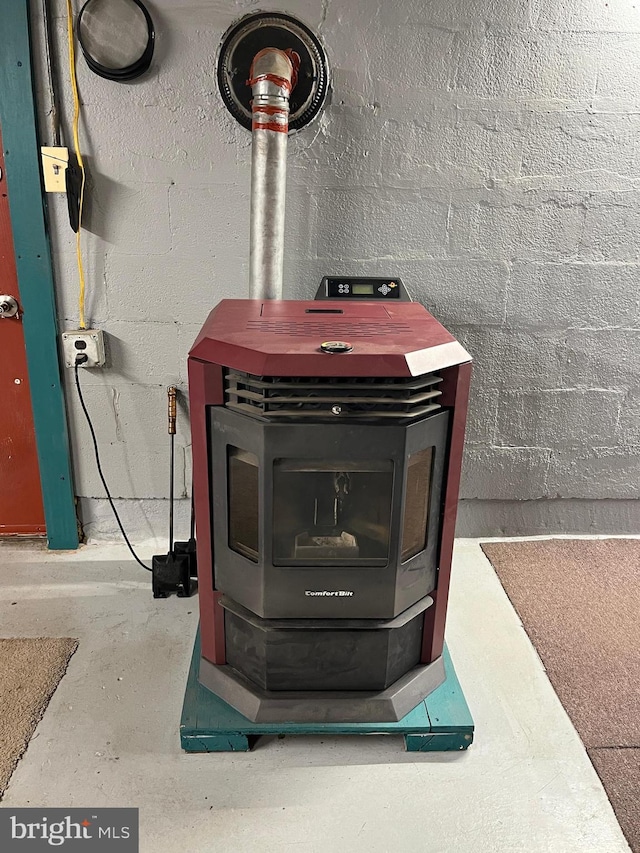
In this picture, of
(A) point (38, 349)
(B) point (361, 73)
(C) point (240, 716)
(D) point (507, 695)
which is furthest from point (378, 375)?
(A) point (38, 349)

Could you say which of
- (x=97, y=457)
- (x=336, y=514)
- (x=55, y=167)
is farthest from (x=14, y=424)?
(x=336, y=514)

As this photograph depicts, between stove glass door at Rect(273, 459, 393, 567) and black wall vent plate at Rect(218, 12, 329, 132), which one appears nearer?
Answer: stove glass door at Rect(273, 459, 393, 567)

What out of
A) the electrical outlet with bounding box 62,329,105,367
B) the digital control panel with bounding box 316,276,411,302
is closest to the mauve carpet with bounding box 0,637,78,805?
the electrical outlet with bounding box 62,329,105,367

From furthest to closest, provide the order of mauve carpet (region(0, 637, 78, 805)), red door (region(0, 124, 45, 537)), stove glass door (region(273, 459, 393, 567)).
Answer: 1. red door (region(0, 124, 45, 537))
2. mauve carpet (region(0, 637, 78, 805))
3. stove glass door (region(273, 459, 393, 567))

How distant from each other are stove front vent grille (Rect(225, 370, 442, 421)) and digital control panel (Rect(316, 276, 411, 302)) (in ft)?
2.31

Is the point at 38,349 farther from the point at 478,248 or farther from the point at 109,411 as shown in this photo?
the point at 478,248

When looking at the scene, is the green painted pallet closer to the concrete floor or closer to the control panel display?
the concrete floor

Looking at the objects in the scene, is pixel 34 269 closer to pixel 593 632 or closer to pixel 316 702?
pixel 316 702

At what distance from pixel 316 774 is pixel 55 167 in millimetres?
1877

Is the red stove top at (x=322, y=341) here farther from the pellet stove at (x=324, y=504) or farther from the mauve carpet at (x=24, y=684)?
the mauve carpet at (x=24, y=684)

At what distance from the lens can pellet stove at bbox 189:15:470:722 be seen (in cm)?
136

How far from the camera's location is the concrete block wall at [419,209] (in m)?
1.94

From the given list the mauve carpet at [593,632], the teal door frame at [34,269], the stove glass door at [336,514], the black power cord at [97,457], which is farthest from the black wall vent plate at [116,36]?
the mauve carpet at [593,632]

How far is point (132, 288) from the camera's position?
2.15 metres
